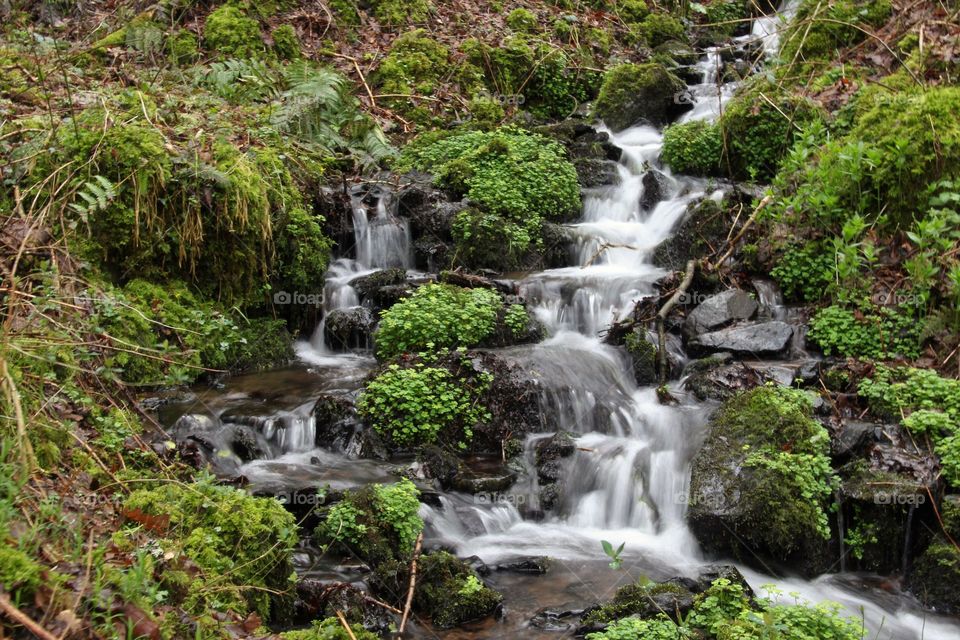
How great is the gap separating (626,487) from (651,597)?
1999 mm

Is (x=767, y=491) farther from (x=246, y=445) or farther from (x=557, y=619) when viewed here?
(x=246, y=445)

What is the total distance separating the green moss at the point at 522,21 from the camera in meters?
15.6

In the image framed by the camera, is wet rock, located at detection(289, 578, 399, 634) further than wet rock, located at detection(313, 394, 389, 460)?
No

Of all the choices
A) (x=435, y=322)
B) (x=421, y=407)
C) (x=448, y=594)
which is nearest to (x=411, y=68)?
(x=435, y=322)

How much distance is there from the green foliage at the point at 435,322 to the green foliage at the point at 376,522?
2490 mm

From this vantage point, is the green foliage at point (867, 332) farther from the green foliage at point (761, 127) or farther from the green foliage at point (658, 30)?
the green foliage at point (658, 30)

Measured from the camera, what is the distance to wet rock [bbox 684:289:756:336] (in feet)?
28.6

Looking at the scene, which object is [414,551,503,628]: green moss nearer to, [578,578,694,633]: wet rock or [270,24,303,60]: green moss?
[578,578,694,633]: wet rock

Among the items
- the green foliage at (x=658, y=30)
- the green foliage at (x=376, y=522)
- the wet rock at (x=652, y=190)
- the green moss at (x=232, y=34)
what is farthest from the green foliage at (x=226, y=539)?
the green foliage at (x=658, y=30)

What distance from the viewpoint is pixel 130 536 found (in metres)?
3.93

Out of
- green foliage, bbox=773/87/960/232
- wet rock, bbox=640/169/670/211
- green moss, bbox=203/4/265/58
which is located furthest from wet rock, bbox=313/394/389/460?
green moss, bbox=203/4/265/58

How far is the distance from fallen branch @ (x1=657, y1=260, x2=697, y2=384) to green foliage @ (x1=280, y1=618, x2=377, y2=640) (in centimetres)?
478

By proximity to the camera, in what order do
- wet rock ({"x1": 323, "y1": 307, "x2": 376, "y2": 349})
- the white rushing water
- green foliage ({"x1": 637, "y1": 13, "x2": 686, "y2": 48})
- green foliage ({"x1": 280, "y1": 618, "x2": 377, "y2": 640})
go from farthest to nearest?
green foliage ({"x1": 637, "y1": 13, "x2": 686, "y2": 48}) → wet rock ({"x1": 323, "y1": 307, "x2": 376, "y2": 349}) → the white rushing water → green foliage ({"x1": 280, "y1": 618, "x2": 377, "y2": 640})

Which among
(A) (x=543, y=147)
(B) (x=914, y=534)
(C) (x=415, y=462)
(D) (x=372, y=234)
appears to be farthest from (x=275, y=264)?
(B) (x=914, y=534)
